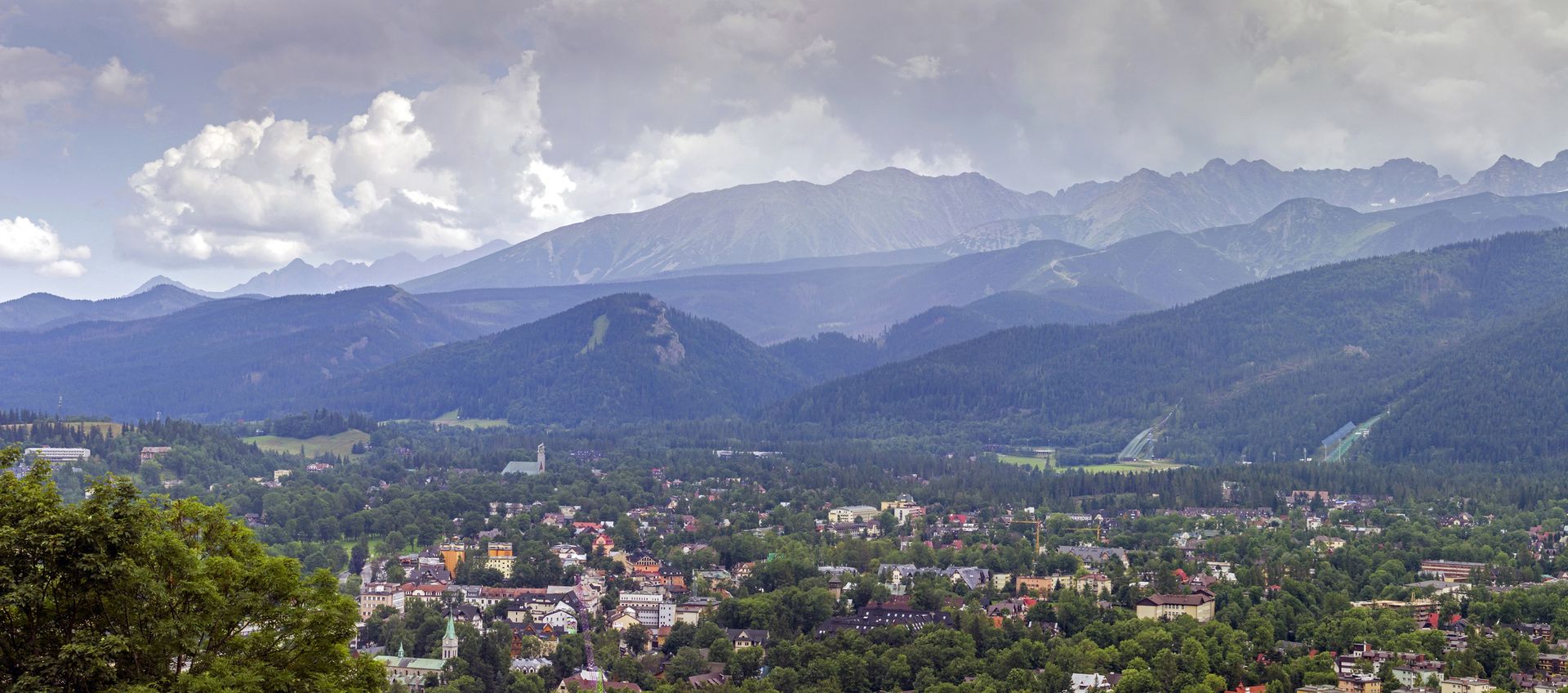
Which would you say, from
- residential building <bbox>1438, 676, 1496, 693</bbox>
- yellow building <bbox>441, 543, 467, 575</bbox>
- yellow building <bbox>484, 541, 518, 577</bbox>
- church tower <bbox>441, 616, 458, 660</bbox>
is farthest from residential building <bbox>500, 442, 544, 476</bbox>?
residential building <bbox>1438, 676, 1496, 693</bbox>

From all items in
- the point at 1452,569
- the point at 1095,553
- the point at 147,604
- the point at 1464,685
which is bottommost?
the point at 1464,685

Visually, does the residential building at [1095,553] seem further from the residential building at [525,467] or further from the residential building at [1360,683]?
the residential building at [525,467]

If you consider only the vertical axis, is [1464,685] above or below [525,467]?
below

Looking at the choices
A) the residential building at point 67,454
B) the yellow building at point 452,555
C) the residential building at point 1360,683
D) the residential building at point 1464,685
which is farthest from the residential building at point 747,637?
the residential building at point 67,454

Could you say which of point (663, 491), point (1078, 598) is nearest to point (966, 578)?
point (1078, 598)

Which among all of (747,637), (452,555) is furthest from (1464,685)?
(452,555)

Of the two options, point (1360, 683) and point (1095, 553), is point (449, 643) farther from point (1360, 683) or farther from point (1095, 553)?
point (1095, 553)

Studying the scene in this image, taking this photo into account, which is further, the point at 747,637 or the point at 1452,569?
the point at 1452,569
